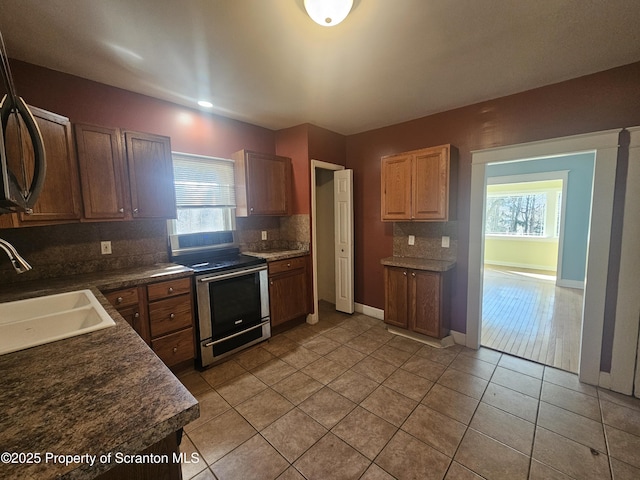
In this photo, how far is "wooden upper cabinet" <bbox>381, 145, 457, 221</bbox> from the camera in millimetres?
2775

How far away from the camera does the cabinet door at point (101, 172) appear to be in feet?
6.86

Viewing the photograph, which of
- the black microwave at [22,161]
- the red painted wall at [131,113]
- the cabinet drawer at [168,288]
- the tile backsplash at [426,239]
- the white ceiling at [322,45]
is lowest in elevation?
the cabinet drawer at [168,288]

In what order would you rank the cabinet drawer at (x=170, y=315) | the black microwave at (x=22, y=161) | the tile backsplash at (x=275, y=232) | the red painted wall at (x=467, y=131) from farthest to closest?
the tile backsplash at (x=275, y=232) → the cabinet drawer at (x=170, y=315) → the red painted wall at (x=467, y=131) → the black microwave at (x=22, y=161)

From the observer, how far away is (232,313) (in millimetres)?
2736

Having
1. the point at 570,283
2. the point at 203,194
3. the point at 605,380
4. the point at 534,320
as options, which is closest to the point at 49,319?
the point at 203,194

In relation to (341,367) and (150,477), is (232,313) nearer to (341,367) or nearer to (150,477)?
(341,367)

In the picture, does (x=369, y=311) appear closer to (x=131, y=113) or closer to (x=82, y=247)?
(x=82, y=247)

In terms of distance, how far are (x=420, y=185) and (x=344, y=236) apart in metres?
1.28

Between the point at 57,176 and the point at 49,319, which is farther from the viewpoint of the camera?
the point at 57,176

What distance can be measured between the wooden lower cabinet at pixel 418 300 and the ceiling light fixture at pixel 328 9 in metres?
2.39

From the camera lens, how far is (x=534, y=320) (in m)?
3.56

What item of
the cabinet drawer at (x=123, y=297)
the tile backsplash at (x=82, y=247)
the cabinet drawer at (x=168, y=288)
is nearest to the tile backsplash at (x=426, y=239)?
the cabinet drawer at (x=168, y=288)

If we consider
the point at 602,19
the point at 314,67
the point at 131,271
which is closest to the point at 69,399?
the point at 131,271

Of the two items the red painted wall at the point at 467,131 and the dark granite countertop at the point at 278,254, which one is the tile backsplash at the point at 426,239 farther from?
the dark granite countertop at the point at 278,254
